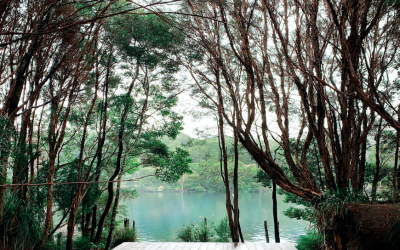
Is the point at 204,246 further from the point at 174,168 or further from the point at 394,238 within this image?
the point at 394,238

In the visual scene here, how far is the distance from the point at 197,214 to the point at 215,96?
11.3 metres

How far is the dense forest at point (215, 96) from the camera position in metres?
2.67

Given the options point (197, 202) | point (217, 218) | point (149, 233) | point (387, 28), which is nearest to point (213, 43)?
point (387, 28)

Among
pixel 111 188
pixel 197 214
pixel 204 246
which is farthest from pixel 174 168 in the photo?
pixel 197 214

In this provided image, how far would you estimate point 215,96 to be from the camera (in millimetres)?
6648

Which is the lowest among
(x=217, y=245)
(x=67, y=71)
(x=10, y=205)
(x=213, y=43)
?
(x=217, y=245)

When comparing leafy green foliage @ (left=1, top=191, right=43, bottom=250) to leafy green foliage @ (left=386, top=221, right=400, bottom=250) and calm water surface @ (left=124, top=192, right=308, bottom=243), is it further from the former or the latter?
calm water surface @ (left=124, top=192, right=308, bottom=243)

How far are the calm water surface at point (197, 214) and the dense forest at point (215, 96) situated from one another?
18.3 feet

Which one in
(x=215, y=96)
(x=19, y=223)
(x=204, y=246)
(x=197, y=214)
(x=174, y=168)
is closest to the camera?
(x=204, y=246)

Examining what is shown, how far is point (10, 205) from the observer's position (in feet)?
12.2

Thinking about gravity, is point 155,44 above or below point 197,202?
above

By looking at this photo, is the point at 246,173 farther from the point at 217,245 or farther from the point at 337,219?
the point at 337,219

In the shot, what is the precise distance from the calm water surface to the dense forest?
5582 millimetres

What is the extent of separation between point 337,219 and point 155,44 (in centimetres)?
452
